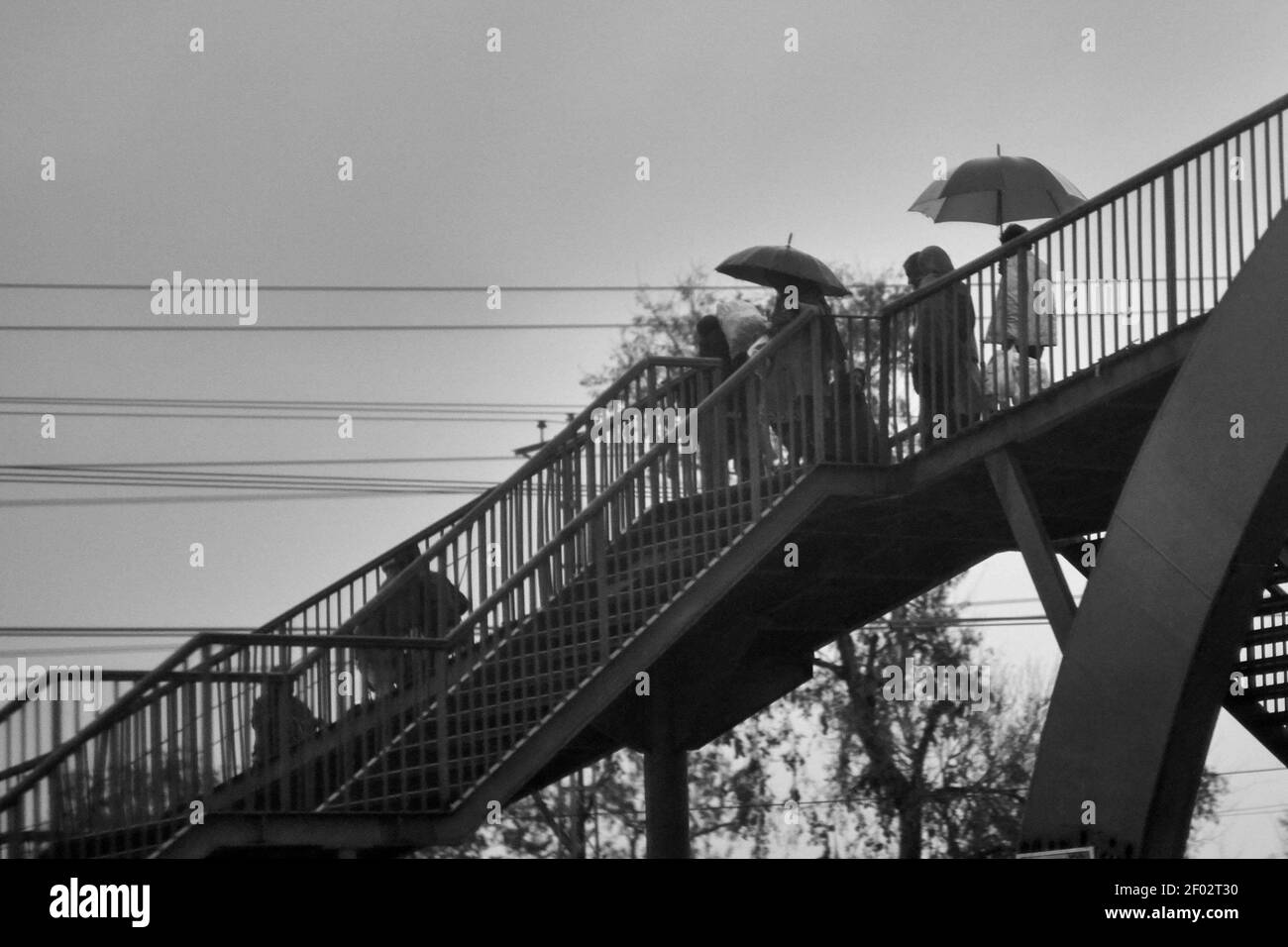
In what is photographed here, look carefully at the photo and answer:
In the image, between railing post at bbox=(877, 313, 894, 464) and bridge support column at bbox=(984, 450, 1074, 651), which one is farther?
railing post at bbox=(877, 313, 894, 464)

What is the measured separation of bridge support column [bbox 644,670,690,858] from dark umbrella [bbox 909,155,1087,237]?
16.3ft

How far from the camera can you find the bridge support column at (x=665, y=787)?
1914 centimetres

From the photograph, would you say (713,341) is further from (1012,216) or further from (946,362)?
(1012,216)

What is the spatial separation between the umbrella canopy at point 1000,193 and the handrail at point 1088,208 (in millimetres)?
2102

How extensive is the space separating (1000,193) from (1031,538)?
13.3 ft

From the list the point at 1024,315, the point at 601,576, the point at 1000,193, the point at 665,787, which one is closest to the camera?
the point at 1024,315

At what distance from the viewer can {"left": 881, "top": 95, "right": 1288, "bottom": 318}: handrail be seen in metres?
14.0

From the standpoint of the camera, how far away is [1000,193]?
18578mm

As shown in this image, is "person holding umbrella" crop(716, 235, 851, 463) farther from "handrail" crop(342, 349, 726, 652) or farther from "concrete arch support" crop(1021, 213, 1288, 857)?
"concrete arch support" crop(1021, 213, 1288, 857)

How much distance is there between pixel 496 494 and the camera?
16.6 meters

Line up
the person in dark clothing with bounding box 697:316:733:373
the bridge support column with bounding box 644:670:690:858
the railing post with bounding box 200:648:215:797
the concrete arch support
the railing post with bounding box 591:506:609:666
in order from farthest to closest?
the bridge support column with bounding box 644:670:690:858 < the person in dark clothing with bounding box 697:316:733:373 < the railing post with bounding box 591:506:609:666 < the railing post with bounding box 200:648:215:797 < the concrete arch support

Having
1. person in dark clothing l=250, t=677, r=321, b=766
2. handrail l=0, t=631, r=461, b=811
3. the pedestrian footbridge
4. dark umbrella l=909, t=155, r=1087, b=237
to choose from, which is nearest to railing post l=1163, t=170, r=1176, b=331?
the pedestrian footbridge

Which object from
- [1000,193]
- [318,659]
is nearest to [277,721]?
[318,659]
